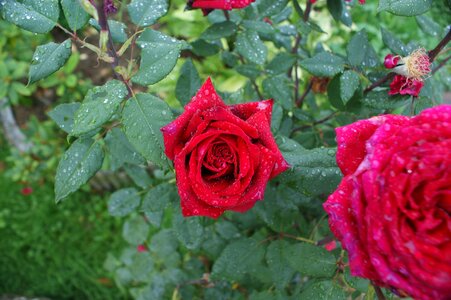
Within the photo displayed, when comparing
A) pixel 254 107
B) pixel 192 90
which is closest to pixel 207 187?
pixel 254 107

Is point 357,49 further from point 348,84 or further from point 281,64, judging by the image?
point 281,64

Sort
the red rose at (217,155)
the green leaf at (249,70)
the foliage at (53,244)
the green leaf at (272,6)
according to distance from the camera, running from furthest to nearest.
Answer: the foliage at (53,244) < the green leaf at (249,70) < the green leaf at (272,6) < the red rose at (217,155)

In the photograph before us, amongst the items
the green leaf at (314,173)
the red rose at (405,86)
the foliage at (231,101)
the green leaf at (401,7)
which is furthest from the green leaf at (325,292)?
the green leaf at (401,7)

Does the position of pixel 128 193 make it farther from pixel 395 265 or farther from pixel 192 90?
pixel 395 265

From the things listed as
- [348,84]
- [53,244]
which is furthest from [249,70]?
[53,244]

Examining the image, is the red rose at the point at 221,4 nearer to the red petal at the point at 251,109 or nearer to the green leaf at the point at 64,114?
the red petal at the point at 251,109

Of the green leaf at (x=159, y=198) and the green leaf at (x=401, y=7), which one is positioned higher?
the green leaf at (x=401, y=7)
